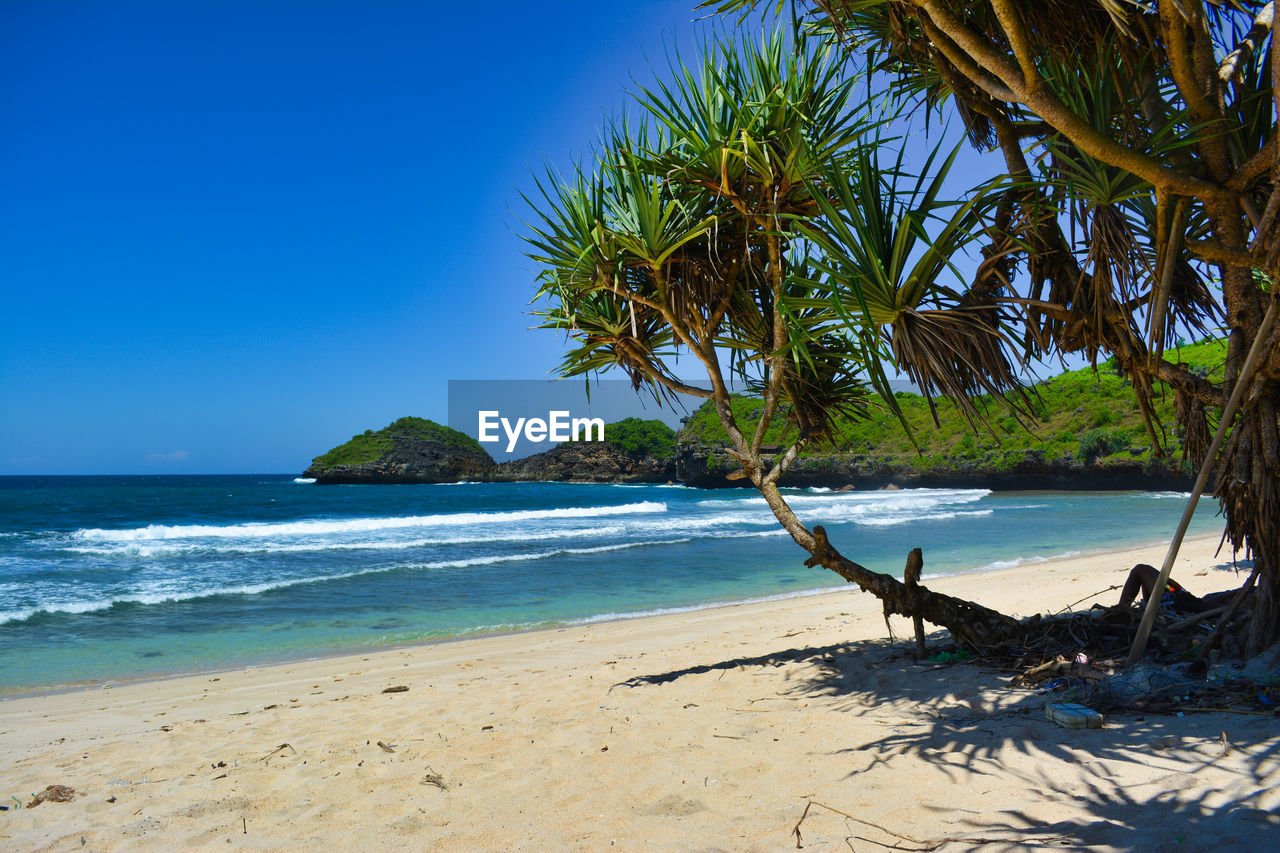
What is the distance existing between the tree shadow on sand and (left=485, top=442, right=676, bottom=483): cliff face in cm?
6109

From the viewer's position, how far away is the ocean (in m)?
7.91

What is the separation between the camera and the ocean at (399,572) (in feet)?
26.0

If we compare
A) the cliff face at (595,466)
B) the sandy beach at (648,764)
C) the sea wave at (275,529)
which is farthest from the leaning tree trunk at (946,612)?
the cliff face at (595,466)

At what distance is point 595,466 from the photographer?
67062 mm

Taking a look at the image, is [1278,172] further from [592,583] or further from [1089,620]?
[592,583]

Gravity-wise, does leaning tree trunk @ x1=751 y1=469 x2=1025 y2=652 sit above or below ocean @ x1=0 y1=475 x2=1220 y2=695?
above

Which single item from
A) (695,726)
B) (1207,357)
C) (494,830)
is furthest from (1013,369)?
(1207,357)

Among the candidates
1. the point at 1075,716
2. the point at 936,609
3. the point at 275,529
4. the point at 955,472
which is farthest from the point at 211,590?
the point at 955,472

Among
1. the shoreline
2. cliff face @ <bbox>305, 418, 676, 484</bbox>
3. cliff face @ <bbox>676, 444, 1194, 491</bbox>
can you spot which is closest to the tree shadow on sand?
the shoreline

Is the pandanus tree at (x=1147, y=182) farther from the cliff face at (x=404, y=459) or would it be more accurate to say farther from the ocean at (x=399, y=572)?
the cliff face at (x=404, y=459)

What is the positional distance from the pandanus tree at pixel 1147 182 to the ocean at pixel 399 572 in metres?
6.79

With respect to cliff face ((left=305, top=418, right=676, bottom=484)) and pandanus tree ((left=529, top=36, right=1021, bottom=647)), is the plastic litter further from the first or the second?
cliff face ((left=305, top=418, right=676, bottom=484))

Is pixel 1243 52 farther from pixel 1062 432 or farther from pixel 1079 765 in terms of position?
pixel 1062 432

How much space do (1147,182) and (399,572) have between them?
12.7m
